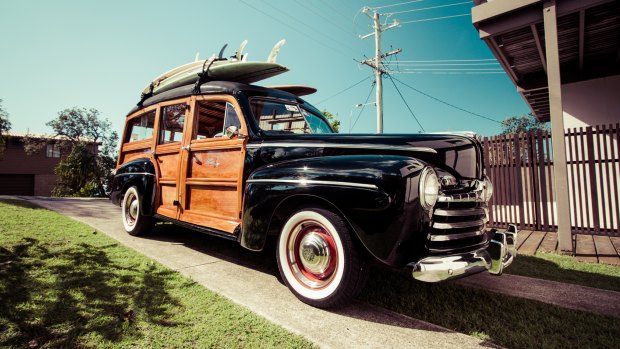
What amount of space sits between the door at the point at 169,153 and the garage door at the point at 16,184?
33.5 metres

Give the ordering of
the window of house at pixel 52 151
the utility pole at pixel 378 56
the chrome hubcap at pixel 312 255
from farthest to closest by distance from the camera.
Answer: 1. the window of house at pixel 52 151
2. the utility pole at pixel 378 56
3. the chrome hubcap at pixel 312 255

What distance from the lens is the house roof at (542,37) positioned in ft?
15.4

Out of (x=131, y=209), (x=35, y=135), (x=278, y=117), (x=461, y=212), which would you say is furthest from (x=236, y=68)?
(x=35, y=135)

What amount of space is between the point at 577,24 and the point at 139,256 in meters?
7.99

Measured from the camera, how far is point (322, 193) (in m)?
2.15

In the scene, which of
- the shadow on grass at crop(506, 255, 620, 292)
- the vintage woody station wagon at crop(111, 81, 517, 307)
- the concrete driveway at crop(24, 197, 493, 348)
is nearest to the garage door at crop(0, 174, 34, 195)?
the concrete driveway at crop(24, 197, 493, 348)

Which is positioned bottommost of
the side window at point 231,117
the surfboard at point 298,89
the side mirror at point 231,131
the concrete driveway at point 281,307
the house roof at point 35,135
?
the concrete driveway at point 281,307

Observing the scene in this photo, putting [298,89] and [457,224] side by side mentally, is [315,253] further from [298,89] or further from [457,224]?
[298,89]

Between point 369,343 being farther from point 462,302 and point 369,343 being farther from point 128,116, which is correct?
point 128,116

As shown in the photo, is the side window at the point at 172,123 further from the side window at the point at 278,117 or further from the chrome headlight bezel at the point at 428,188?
the chrome headlight bezel at the point at 428,188

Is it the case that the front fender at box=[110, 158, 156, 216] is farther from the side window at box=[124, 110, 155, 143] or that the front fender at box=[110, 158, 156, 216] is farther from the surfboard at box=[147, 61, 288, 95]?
the surfboard at box=[147, 61, 288, 95]

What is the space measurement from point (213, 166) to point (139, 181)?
158cm

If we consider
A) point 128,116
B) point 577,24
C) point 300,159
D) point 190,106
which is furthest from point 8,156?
point 577,24

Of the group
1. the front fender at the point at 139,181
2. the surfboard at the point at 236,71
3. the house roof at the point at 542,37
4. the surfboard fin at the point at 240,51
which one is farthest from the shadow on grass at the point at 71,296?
the house roof at the point at 542,37
